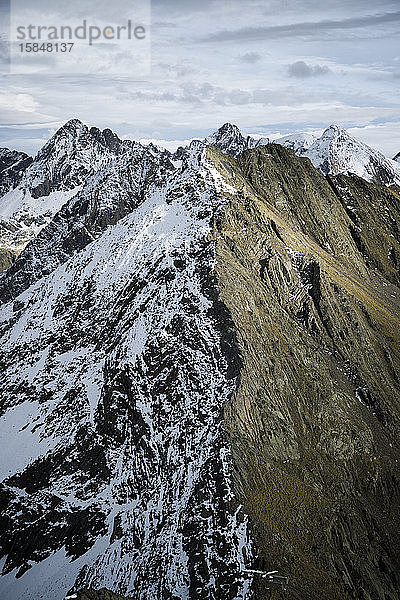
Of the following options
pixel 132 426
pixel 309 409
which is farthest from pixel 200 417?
pixel 309 409

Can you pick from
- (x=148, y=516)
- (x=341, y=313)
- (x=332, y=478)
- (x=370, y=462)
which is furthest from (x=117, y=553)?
(x=341, y=313)

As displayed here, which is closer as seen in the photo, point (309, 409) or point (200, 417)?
point (200, 417)

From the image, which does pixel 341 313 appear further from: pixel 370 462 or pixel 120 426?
pixel 120 426

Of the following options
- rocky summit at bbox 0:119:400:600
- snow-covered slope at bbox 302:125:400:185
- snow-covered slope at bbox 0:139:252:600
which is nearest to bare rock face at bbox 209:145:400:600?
rocky summit at bbox 0:119:400:600

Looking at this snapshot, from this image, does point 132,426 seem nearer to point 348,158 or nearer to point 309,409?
point 309,409

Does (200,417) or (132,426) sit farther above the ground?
(200,417)

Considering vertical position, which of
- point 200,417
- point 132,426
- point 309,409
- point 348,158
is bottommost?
point 132,426

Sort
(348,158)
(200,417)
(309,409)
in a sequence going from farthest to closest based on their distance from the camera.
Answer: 1. (348,158)
2. (309,409)
3. (200,417)

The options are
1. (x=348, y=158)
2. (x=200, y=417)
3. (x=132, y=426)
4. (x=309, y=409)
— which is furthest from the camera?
(x=348, y=158)
